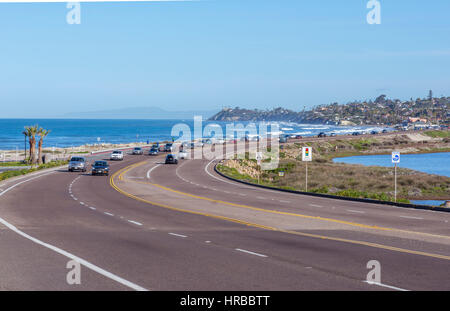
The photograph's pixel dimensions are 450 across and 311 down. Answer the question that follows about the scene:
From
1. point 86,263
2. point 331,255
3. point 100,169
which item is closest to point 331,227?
point 331,255

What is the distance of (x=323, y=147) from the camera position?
381ft

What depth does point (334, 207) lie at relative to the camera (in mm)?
26578

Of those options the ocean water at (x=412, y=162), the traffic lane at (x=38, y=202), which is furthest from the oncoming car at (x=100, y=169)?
the ocean water at (x=412, y=162)

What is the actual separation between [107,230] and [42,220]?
411 centimetres

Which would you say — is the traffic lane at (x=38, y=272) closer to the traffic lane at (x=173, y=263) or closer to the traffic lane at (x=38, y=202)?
the traffic lane at (x=173, y=263)

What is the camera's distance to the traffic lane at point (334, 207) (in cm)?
2061

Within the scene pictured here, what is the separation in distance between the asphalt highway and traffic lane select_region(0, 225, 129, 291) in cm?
2

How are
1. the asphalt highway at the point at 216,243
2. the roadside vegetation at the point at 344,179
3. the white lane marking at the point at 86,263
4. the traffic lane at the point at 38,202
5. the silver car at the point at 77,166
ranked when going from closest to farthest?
the white lane marking at the point at 86,263, the asphalt highway at the point at 216,243, the traffic lane at the point at 38,202, the roadside vegetation at the point at 344,179, the silver car at the point at 77,166

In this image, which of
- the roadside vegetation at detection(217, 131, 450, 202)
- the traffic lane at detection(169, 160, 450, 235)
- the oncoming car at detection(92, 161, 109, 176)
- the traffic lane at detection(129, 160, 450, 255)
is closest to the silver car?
the oncoming car at detection(92, 161, 109, 176)

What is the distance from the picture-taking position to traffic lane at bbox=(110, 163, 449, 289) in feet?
36.6

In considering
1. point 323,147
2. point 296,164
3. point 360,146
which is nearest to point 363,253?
point 296,164

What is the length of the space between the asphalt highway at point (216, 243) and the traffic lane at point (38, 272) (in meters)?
0.02
